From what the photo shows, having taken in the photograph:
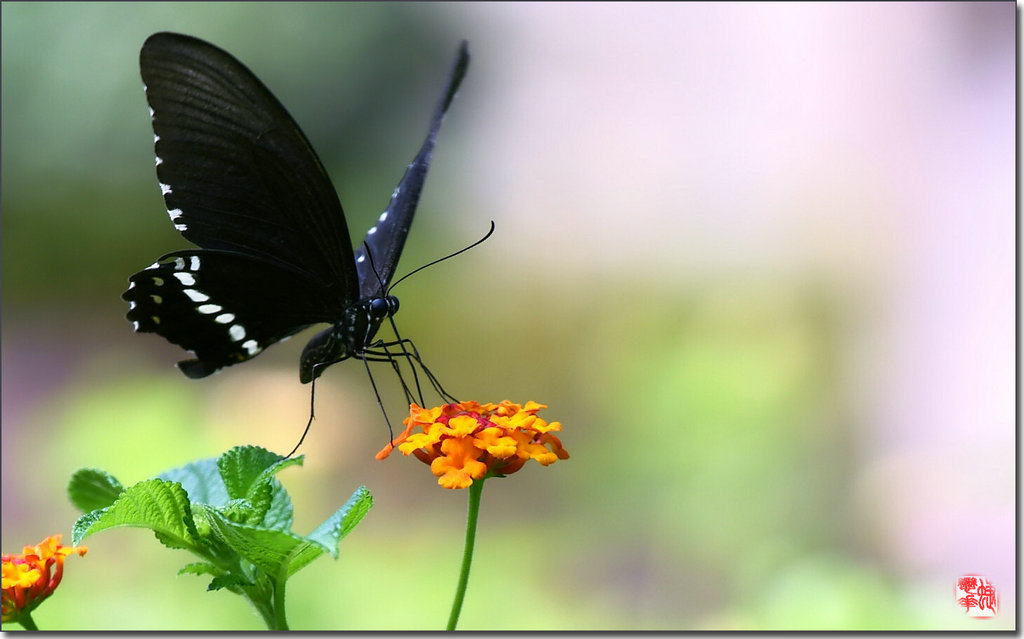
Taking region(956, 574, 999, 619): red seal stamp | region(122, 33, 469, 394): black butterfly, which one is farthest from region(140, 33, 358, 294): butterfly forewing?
region(956, 574, 999, 619): red seal stamp

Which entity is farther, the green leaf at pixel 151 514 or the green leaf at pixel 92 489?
the green leaf at pixel 92 489

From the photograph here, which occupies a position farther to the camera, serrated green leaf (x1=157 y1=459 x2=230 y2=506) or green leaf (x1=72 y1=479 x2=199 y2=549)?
serrated green leaf (x1=157 y1=459 x2=230 y2=506)

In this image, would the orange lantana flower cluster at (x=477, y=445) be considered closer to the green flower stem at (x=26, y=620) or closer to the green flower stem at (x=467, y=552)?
the green flower stem at (x=467, y=552)

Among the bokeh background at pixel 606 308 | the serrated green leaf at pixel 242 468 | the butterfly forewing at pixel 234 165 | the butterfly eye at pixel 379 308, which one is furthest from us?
the bokeh background at pixel 606 308

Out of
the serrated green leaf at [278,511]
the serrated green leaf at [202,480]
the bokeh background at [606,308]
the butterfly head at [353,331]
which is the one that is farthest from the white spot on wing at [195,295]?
the bokeh background at [606,308]

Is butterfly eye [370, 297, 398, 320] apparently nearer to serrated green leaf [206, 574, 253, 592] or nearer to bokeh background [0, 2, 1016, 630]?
serrated green leaf [206, 574, 253, 592]

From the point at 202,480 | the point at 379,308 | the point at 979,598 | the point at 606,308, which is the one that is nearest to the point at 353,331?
the point at 379,308
